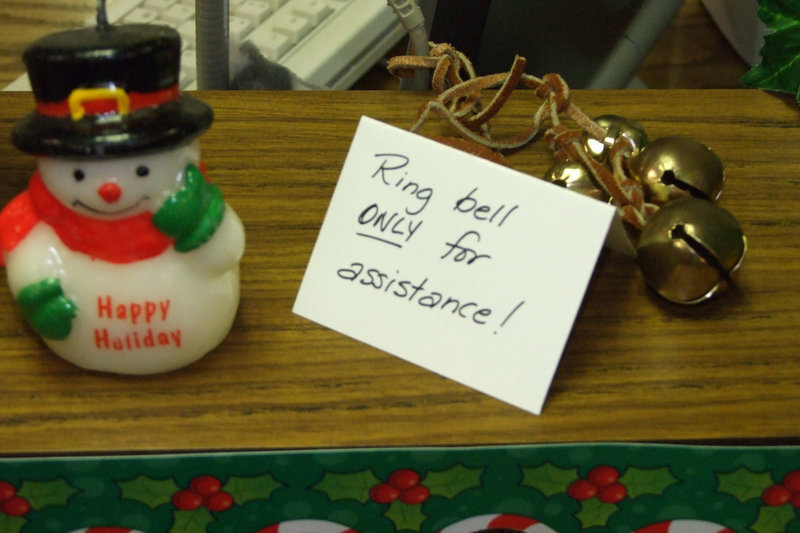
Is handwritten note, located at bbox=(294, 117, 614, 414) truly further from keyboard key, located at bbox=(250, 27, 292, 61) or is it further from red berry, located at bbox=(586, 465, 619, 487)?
keyboard key, located at bbox=(250, 27, 292, 61)

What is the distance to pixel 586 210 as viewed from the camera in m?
0.43

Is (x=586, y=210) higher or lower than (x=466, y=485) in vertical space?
higher

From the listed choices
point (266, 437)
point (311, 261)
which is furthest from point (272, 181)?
point (266, 437)

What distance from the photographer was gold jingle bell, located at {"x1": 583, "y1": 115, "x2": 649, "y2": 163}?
0.55 metres

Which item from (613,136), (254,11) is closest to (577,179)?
(613,136)

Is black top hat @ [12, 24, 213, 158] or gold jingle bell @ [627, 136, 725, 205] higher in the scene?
black top hat @ [12, 24, 213, 158]

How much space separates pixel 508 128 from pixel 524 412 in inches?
10.3

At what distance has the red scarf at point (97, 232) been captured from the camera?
1.26 ft

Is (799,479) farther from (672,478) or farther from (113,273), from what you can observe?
(113,273)

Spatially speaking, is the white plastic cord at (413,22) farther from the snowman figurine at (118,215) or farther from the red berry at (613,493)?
the red berry at (613,493)

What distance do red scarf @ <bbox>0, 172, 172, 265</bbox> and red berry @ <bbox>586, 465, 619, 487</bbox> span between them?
25cm

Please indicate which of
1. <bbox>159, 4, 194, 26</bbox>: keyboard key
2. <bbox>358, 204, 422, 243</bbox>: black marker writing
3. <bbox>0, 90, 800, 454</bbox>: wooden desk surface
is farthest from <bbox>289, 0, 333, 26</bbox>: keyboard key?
<bbox>358, 204, 422, 243</bbox>: black marker writing

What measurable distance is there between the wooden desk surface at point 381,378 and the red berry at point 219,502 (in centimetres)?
3

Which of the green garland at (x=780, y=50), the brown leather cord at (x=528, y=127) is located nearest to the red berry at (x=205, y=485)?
the brown leather cord at (x=528, y=127)
